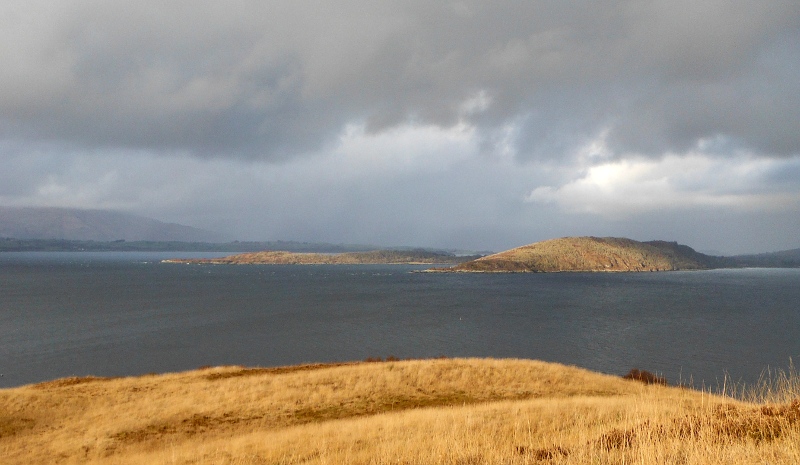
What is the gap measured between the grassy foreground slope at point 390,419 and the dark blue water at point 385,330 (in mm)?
29610

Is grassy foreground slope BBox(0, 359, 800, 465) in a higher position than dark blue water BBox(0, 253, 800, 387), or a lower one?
higher

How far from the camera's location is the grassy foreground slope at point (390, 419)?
9484 mm

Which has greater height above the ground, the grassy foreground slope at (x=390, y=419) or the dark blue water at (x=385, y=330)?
the grassy foreground slope at (x=390, y=419)

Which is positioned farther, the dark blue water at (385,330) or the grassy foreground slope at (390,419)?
the dark blue water at (385,330)

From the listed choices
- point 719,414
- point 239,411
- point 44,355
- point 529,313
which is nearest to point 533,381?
point 239,411

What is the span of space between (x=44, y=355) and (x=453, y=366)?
61.2 meters

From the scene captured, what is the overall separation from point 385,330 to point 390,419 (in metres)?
63.8

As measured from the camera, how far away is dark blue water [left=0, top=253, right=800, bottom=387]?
61938 millimetres

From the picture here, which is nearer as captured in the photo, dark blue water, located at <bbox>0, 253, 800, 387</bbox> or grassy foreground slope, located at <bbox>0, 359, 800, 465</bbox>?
grassy foreground slope, located at <bbox>0, 359, 800, 465</bbox>

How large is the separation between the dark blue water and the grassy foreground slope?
29610mm

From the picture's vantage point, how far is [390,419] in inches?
828

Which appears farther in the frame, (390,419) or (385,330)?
(385,330)

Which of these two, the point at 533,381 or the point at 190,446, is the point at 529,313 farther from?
the point at 190,446

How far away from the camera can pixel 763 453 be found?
25.6ft
